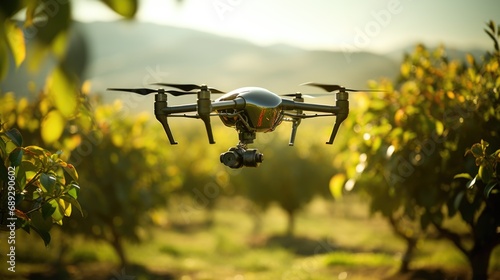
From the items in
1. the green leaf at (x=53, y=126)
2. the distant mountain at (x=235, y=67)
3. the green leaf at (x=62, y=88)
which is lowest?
the distant mountain at (x=235, y=67)

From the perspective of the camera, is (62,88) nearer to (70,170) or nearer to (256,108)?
(256,108)

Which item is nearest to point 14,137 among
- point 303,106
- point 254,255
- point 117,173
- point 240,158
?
point 240,158

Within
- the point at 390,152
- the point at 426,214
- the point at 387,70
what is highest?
the point at 390,152

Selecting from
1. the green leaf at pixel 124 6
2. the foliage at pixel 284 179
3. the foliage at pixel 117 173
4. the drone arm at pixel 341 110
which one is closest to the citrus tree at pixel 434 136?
the drone arm at pixel 341 110

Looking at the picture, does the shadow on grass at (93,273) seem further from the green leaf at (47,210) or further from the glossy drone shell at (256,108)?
the glossy drone shell at (256,108)

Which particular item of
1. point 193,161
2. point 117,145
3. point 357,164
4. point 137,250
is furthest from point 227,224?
point 357,164

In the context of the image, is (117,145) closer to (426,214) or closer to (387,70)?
(426,214)

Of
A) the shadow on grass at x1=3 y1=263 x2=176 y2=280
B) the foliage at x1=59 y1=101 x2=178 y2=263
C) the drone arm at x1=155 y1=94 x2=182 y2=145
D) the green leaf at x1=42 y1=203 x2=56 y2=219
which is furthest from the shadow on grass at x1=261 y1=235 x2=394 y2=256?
the drone arm at x1=155 y1=94 x2=182 y2=145
